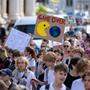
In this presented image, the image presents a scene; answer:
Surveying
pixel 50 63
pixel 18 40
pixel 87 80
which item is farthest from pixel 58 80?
pixel 18 40

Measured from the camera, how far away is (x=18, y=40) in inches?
534

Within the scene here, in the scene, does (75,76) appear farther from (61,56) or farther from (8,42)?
(8,42)

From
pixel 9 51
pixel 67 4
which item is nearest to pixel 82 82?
pixel 9 51

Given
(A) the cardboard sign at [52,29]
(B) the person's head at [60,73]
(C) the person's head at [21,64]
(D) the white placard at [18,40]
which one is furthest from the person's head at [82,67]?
(A) the cardboard sign at [52,29]

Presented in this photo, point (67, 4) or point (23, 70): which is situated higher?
point (23, 70)

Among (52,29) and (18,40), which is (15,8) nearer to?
(52,29)

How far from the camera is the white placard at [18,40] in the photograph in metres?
13.2

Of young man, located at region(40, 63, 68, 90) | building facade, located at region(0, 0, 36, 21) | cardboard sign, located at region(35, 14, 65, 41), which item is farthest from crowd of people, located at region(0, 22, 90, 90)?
building facade, located at region(0, 0, 36, 21)

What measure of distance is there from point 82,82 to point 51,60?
1.98m

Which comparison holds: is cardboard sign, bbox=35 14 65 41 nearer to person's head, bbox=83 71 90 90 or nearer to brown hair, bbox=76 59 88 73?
brown hair, bbox=76 59 88 73

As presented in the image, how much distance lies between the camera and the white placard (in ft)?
43.2

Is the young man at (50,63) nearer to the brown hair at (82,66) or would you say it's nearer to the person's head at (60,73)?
the brown hair at (82,66)

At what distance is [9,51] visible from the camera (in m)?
12.9

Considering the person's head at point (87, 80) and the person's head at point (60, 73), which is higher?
the person's head at point (87, 80)
